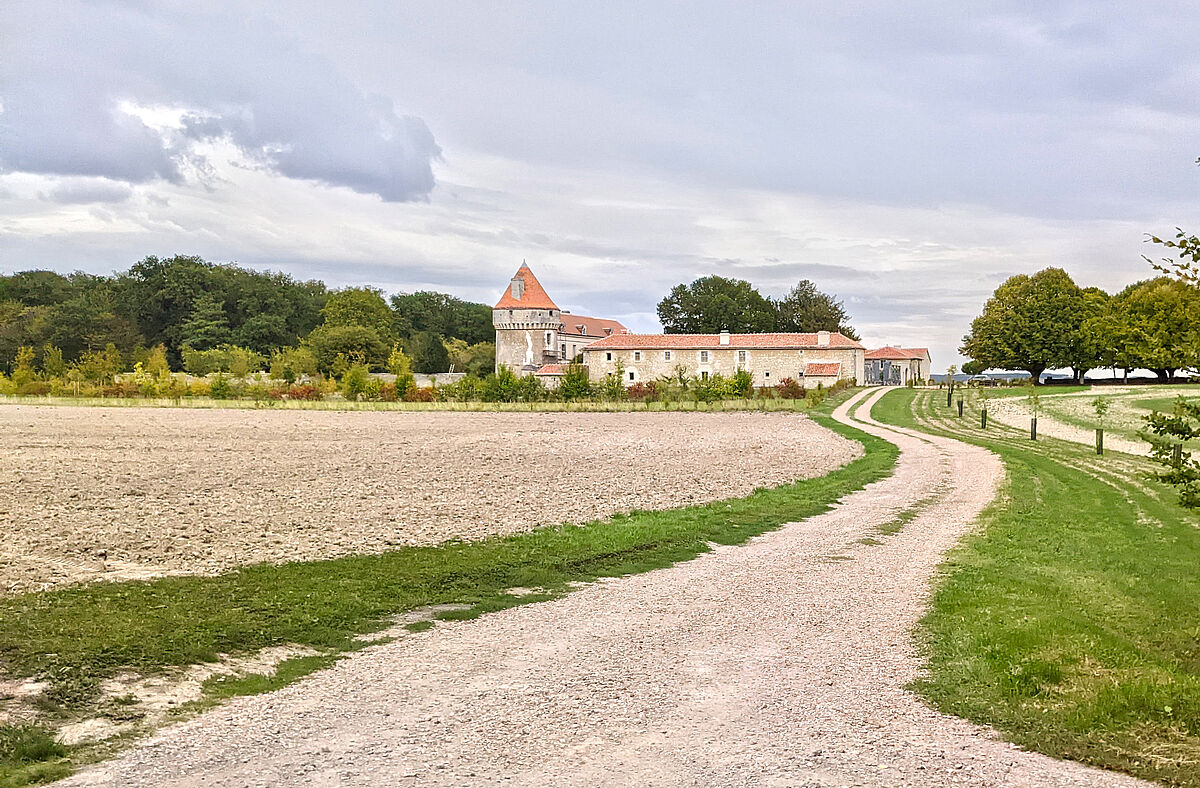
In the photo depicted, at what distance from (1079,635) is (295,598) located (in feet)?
25.0

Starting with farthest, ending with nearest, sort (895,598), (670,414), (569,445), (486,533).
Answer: (670,414) < (569,445) < (486,533) < (895,598)

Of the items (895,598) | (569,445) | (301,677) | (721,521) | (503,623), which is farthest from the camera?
(569,445)

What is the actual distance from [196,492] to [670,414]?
40.7 metres

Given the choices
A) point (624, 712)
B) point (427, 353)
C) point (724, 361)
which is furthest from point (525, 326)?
point (624, 712)

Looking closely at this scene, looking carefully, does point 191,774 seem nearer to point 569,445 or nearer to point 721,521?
point 721,521

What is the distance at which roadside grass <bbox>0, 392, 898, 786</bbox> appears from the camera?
7961 mm

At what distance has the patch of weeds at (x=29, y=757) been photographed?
573 centimetres

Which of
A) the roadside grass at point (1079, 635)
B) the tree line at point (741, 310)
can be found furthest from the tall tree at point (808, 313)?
the roadside grass at point (1079, 635)

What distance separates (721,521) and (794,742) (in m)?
10.4

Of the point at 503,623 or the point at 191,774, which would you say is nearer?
the point at 191,774

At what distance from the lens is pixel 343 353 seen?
9388 cm

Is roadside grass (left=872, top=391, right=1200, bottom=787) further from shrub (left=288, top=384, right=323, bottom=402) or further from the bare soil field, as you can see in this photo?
shrub (left=288, top=384, right=323, bottom=402)

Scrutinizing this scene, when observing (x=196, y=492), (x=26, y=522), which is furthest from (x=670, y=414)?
(x=26, y=522)

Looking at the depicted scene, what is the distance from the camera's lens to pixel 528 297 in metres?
106
